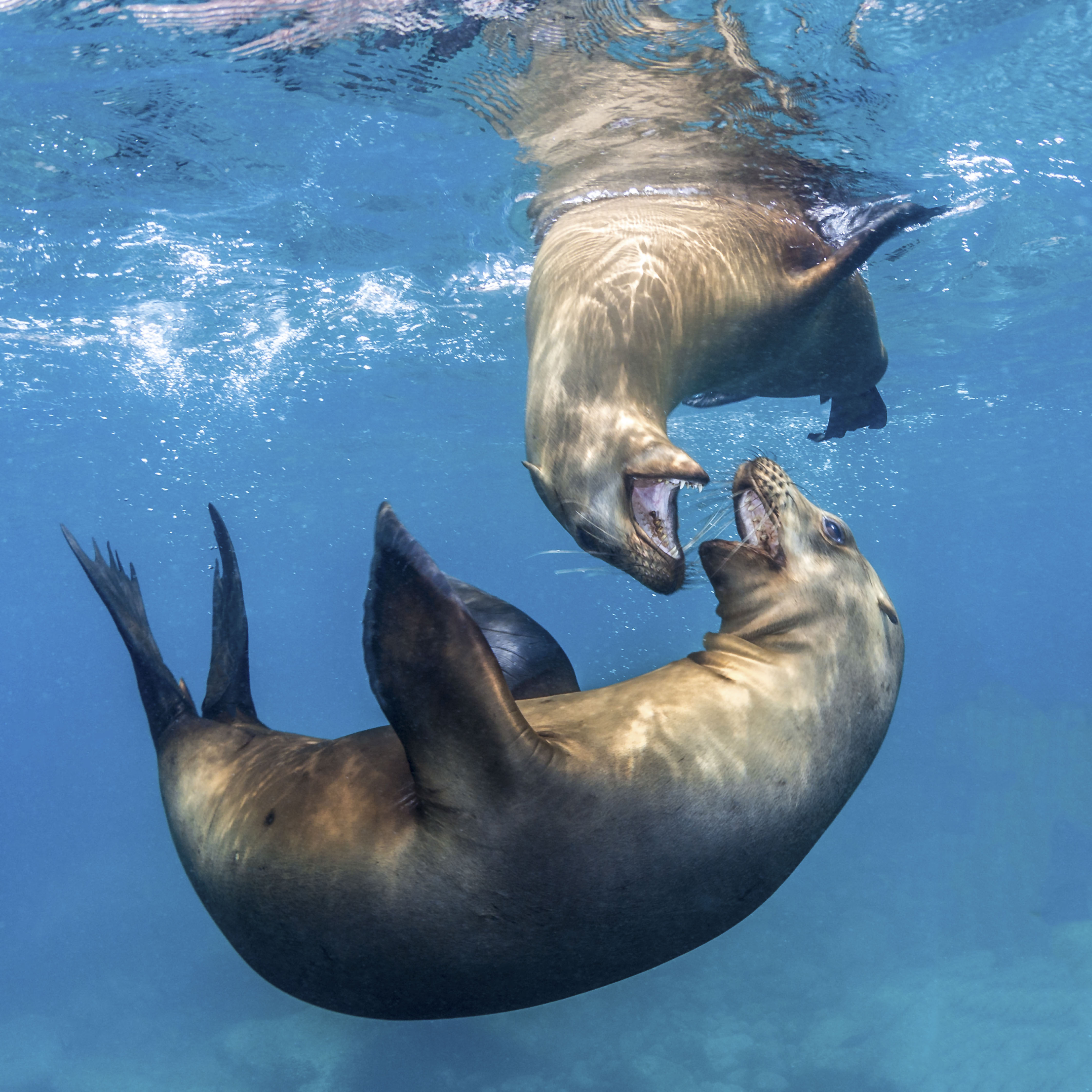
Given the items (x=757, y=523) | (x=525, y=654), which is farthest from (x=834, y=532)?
(x=525, y=654)

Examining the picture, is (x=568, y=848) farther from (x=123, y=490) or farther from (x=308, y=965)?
(x=123, y=490)

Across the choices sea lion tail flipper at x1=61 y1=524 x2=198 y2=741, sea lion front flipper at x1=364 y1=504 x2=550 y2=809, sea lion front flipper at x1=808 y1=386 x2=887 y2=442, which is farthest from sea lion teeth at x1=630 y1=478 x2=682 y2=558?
sea lion front flipper at x1=808 y1=386 x2=887 y2=442

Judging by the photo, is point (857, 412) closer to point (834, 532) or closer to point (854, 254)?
point (854, 254)

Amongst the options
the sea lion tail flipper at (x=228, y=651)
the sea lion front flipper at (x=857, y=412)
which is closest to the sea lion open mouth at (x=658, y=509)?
the sea lion tail flipper at (x=228, y=651)

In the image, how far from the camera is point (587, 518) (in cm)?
266

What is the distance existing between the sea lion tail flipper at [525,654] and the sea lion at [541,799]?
0.28 feet

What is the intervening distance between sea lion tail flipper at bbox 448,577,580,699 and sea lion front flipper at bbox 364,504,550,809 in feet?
2.50

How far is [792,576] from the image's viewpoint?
2.58m

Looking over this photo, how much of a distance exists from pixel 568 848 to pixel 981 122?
7.77m

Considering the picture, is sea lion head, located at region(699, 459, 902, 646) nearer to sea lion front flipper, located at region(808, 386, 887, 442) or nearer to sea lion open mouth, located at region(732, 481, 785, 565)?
sea lion open mouth, located at region(732, 481, 785, 565)

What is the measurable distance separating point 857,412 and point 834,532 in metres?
3.88

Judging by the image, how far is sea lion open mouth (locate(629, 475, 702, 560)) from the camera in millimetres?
2559

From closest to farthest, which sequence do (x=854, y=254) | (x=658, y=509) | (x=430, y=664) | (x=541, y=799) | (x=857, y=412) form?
1. (x=430, y=664)
2. (x=541, y=799)
3. (x=658, y=509)
4. (x=854, y=254)
5. (x=857, y=412)

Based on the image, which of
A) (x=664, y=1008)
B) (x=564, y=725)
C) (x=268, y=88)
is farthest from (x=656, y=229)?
(x=664, y=1008)
